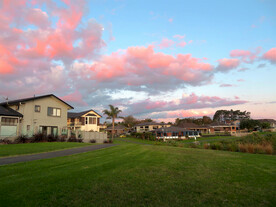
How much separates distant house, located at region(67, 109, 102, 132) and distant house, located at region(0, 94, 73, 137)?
41.2ft

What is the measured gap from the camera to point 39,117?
33.4 meters

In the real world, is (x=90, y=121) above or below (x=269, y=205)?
above

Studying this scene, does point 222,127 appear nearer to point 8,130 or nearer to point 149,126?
point 149,126

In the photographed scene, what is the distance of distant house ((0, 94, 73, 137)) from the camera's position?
29.3 metres

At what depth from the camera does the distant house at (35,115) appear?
29.3 meters

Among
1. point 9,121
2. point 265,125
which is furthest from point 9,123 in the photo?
point 265,125

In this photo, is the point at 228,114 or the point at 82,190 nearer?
the point at 82,190

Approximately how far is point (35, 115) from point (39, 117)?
30.5 inches

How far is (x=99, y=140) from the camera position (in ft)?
126

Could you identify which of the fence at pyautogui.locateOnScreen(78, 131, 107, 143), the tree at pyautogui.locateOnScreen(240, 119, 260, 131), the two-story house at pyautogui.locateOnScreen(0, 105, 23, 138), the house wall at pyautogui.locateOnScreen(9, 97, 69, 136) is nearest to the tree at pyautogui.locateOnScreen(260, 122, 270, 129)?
the tree at pyautogui.locateOnScreen(240, 119, 260, 131)

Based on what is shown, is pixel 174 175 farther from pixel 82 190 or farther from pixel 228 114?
pixel 228 114

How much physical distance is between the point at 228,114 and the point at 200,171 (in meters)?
162

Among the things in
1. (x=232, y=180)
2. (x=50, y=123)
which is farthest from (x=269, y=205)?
(x=50, y=123)

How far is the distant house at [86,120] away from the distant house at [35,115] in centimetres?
1255
